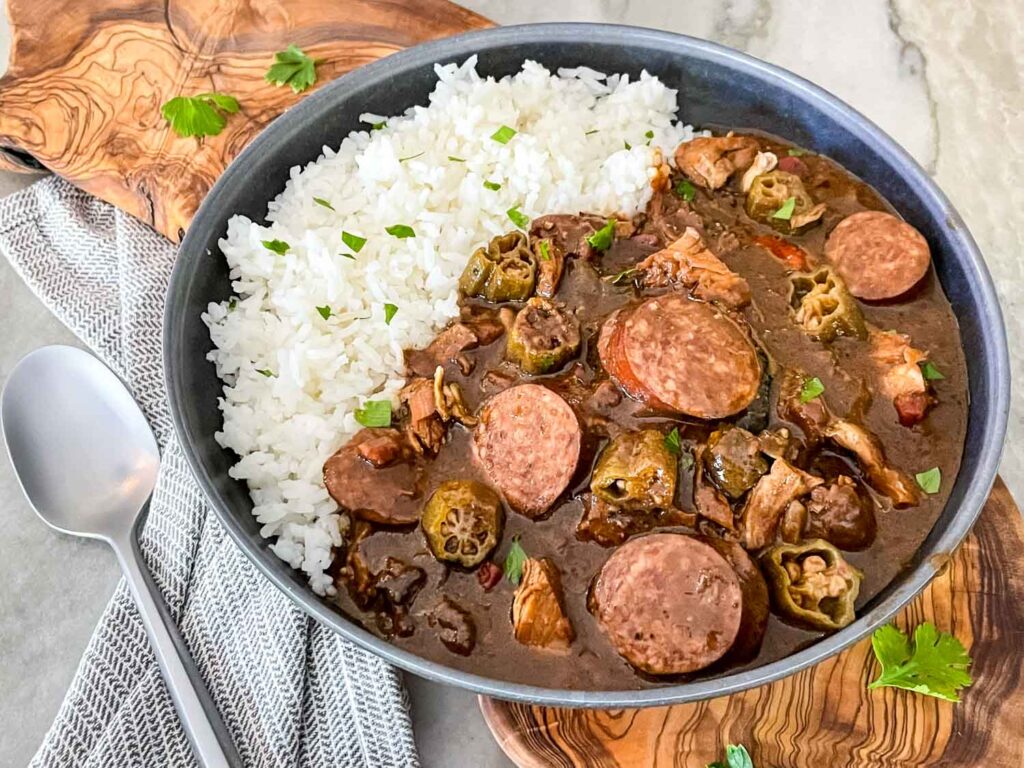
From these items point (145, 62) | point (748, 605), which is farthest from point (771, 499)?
point (145, 62)

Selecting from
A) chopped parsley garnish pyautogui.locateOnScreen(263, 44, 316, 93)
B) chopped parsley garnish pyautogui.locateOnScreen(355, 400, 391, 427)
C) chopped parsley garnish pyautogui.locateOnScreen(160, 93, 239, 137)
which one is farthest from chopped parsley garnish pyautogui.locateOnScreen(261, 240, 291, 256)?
chopped parsley garnish pyautogui.locateOnScreen(263, 44, 316, 93)

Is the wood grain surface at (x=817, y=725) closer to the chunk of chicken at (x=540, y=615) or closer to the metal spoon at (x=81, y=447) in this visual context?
the chunk of chicken at (x=540, y=615)

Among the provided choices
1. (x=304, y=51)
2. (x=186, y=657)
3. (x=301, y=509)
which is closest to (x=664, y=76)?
(x=304, y=51)

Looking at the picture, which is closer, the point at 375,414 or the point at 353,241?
the point at 375,414

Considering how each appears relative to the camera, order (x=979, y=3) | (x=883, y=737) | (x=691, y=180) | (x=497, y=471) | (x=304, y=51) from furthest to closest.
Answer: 1. (x=979, y=3)
2. (x=304, y=51)
3. (x=691, y=180)
4. (x=497, y=471)
5. (x=883, y=737)

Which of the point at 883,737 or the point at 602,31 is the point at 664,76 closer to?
the point at 602,31

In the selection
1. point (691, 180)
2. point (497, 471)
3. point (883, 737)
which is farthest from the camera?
point (691, 180)

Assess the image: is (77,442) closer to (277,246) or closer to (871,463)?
(277,246)
